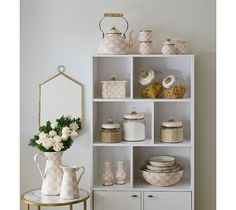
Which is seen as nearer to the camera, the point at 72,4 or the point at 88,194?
the point at 88,194

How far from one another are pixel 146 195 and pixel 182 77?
96 centimetres

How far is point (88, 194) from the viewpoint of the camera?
3080 millimetres

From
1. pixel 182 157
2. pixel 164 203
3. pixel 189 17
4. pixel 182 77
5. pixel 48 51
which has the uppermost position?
pixel 189 17

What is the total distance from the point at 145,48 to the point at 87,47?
51cm

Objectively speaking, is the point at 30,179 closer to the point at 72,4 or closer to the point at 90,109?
the point at 90,109

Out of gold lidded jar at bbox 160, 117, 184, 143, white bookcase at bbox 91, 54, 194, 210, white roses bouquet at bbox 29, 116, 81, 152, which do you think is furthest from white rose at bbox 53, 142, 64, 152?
gold lidded jar at bbox 160, 117, 184, 143

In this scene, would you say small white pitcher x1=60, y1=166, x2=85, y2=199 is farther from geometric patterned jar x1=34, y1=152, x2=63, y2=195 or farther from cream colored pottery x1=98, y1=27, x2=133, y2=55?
cream colored pottery x1=98, y1=27, x2=133, y2=55

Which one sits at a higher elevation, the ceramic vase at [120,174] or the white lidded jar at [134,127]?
the white lidded jar at [134,127]

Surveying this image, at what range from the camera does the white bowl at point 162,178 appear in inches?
124

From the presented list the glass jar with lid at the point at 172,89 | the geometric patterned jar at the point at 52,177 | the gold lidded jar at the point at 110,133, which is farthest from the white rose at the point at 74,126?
the glass jar with lid at the point at 172,89

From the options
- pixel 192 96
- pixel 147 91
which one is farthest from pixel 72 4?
pixel 192 96

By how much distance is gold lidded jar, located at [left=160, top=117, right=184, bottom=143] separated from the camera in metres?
3.18

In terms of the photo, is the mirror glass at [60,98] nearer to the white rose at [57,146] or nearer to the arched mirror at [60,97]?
the arched mirror at [60,97]

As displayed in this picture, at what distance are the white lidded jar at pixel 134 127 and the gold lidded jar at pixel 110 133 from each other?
2.8 inches
